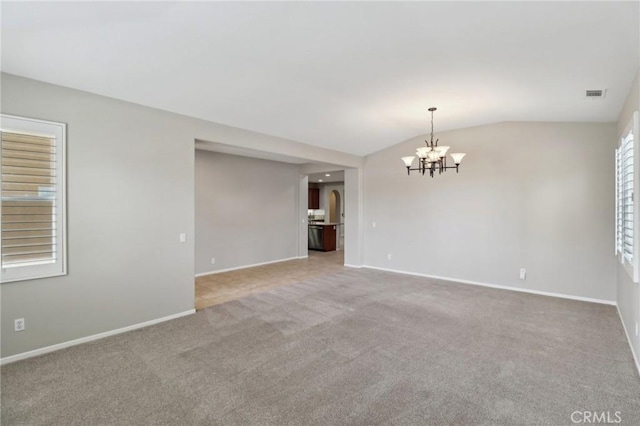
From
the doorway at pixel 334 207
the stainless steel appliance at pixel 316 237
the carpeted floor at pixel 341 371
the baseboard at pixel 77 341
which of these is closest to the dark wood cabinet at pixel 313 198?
the doorway at pixel 334 207

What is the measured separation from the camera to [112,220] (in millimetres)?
3672

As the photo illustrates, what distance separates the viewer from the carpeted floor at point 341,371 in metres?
2.31

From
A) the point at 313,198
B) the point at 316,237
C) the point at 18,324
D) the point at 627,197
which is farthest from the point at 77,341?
the point at 313,198

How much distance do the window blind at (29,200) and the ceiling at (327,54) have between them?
2.30 feet

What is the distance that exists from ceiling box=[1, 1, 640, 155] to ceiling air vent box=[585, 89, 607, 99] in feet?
0.23

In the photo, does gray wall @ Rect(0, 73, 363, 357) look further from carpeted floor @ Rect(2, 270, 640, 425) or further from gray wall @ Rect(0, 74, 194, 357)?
carpeted floor @ Rect(2, 270, 640, 425)

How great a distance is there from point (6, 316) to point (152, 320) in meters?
1.38

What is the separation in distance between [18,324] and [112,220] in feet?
4.21

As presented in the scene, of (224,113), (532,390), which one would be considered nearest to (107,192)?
(224,113)

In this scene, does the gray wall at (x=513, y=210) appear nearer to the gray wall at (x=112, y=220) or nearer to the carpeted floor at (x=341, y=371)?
the carpeted floor at (x=341, y=371)

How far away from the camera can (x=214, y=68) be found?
3.26 metres

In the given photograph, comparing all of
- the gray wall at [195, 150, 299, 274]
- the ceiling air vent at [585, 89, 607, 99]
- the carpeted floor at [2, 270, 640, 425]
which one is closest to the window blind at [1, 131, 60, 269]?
the carpeted floor at [2, 270, 640, 425]

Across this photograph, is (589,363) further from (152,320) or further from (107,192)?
(107,192)

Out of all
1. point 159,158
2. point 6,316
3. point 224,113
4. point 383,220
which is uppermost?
A: point 224,113
